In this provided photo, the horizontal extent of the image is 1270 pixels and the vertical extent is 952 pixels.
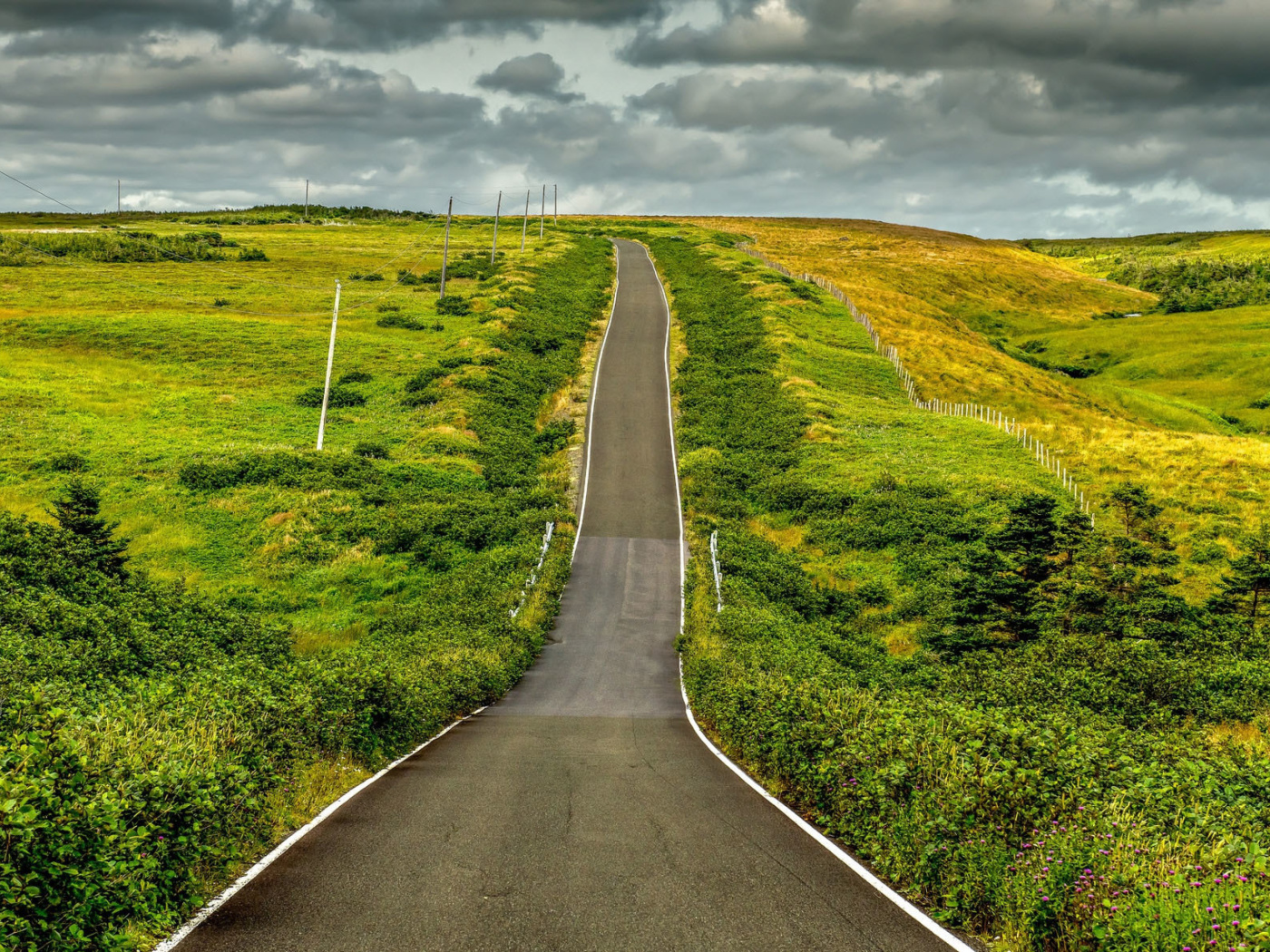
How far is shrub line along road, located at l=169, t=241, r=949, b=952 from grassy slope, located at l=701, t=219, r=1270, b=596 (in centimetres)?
2545

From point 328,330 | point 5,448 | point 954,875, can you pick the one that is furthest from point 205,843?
point 328,330

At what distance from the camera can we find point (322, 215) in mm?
161500

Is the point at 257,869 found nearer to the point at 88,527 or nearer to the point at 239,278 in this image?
the point at 88,527

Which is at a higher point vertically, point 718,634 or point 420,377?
point 420,377

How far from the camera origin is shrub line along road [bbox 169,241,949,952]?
7305 millimetres

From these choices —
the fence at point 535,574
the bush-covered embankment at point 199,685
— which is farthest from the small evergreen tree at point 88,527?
A: the fence at point 535,574

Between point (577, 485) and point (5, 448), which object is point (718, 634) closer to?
point (577, 485)

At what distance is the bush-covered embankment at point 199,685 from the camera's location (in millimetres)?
6504

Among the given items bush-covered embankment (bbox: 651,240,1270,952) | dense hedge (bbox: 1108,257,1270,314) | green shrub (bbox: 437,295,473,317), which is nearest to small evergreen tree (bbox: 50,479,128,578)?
bush-covered embankment (bbox: 651,240,1270,952)

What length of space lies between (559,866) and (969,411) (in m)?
52.4

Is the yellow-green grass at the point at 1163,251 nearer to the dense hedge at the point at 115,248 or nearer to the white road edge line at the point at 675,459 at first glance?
the white road edge line at the point at 675,459

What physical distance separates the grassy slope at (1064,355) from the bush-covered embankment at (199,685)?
24195 millimetres

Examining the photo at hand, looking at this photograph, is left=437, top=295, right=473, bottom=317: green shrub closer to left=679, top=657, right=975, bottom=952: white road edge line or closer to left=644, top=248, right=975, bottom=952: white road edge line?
left=644, top=248, right=975, bottom=952: white road edge line

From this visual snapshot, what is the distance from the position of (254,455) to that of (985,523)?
97.0 ft
